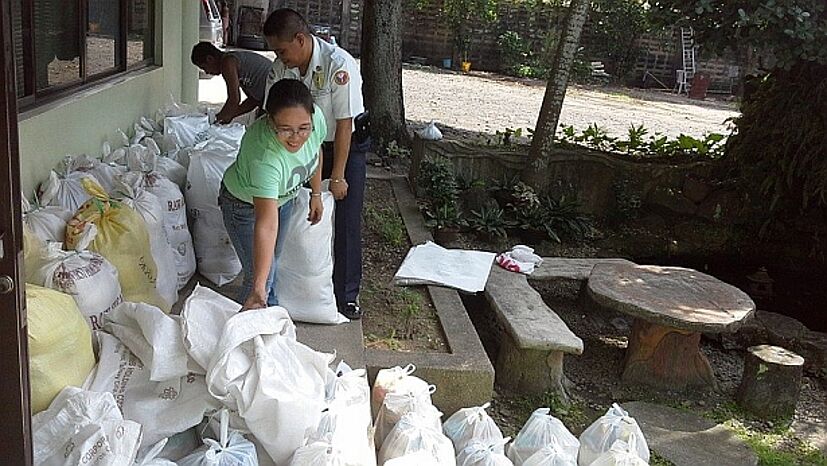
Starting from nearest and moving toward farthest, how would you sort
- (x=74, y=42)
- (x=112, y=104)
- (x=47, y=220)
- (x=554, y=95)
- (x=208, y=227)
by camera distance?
(x=47, y=220)
(x=208, y=227)
(x=74, y=42)
(x=112, y=104)
(x=554, y=95)

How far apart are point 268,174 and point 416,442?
112cm

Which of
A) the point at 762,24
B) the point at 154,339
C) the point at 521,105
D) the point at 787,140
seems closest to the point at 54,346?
the point at 154,339

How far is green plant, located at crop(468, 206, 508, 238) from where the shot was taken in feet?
22.6

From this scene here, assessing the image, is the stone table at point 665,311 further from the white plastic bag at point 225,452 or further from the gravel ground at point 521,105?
the gravel ground at point 521,105

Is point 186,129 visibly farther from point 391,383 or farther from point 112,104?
point 391,383

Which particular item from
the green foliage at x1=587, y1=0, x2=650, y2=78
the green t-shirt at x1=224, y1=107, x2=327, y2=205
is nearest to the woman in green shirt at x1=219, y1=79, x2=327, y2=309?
the green t-shirt at x1=224, y1=107, x2=327, y2=205

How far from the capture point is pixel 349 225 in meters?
4.10

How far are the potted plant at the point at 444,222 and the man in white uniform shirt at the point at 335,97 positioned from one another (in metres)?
2.38

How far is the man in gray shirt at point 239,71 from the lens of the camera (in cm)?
547

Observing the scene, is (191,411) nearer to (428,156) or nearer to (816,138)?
(428,156)

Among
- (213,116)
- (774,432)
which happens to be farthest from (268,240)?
(213,116)

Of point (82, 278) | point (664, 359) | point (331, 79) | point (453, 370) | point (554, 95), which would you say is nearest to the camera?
point (82, 278)

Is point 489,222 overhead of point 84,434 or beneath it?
beneath

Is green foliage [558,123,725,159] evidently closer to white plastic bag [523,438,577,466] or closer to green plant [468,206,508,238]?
green plant [468,206,508,238]
